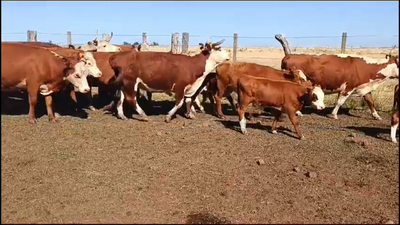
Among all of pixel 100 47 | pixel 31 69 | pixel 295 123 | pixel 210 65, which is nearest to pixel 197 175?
pixel 295 123

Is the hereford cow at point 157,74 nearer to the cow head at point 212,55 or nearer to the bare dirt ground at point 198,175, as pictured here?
the cow head at point 212,55

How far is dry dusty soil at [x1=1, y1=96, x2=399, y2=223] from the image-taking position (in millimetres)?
5227

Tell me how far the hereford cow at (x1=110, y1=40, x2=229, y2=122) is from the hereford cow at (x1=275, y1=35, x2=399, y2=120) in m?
2.51

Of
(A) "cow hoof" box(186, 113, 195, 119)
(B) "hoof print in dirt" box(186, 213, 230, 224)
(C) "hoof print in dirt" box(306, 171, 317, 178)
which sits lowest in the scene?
(B) "hoof print in dirt" box(186, 213, 230, 224)

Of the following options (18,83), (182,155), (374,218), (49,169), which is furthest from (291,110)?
(18,83)

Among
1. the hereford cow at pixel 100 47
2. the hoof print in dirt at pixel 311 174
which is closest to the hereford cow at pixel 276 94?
the hoof print in dirt at pixel 311 174

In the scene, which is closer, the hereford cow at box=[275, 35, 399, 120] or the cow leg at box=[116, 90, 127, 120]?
the cow leg at box=[116, 90, 127, 120]

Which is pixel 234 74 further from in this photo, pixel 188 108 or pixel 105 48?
pixel 105 48

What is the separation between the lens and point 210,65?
1088 centimetres

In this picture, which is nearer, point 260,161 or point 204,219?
point 204,219

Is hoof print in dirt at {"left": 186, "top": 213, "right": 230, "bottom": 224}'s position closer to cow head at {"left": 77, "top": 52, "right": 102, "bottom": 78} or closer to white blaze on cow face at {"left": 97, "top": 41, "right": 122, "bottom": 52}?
cow head at {"left": 77, "top": 52, "right": 102, "bottom": 78}

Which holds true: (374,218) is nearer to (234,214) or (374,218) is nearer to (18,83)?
(234,214)

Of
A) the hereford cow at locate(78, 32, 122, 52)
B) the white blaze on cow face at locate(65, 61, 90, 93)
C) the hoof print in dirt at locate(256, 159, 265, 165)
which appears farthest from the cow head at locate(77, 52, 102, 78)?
the hereford cow at locate(78, 32, 122, 52)

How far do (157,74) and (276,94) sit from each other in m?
2.59
